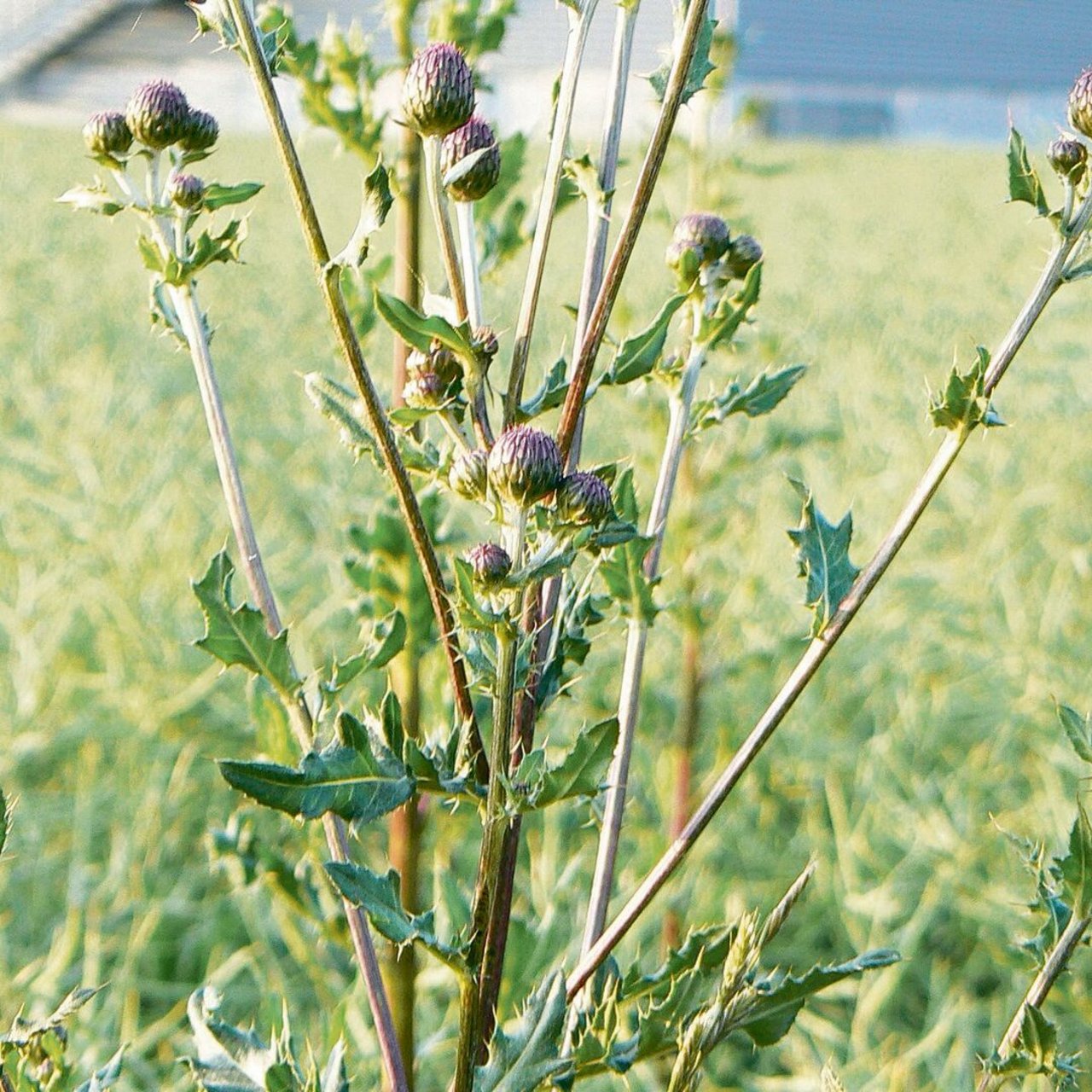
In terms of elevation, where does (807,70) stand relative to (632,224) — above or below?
below

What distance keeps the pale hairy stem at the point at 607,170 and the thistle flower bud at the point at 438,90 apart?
7 cm

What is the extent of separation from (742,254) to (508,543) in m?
0.31

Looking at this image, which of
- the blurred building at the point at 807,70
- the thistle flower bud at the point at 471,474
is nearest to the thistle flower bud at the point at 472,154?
the thistle flower bud at the point at 471,474

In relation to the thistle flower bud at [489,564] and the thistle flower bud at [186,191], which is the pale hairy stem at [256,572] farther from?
the thistle flower bud at [489,564]

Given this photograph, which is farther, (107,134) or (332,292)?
(107,134)

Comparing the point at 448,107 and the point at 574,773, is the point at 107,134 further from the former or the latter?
the point at 574,773

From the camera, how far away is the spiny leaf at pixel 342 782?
63 centimetres

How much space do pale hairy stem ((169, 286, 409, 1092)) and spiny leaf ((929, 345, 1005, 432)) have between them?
383 millimetres

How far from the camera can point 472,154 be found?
2.14ft

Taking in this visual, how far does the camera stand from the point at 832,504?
371 cm

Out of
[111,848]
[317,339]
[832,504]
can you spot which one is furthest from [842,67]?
[111,848]

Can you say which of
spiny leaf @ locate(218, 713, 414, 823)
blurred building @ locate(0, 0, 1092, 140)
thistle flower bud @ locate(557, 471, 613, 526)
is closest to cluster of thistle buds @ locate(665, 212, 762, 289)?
thistle flower bud @ locate(557, 471, 613, 526)

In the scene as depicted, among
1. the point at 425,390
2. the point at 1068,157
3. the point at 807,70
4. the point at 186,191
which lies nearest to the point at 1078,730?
the point at 1068,157

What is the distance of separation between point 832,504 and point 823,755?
1151mm
